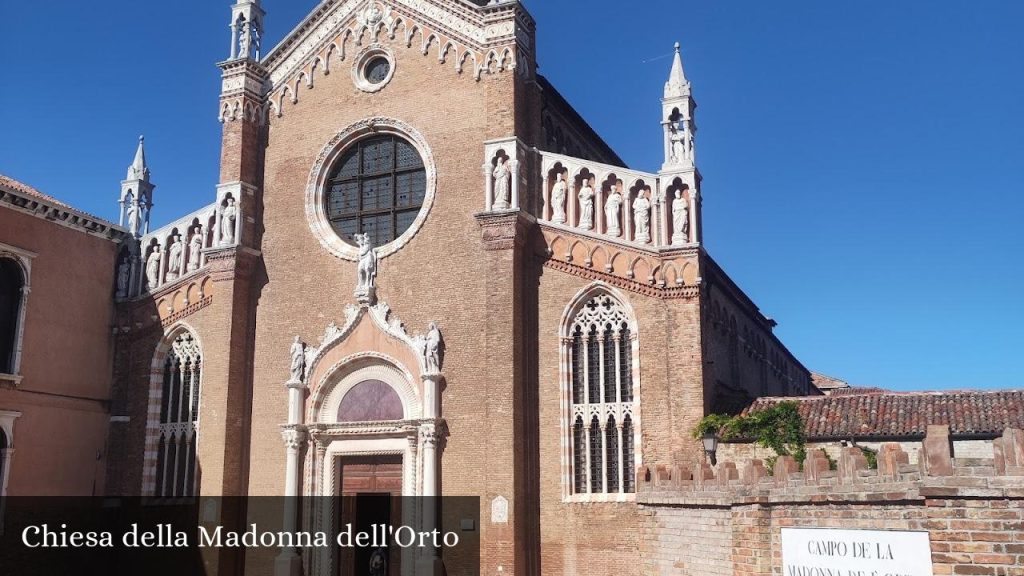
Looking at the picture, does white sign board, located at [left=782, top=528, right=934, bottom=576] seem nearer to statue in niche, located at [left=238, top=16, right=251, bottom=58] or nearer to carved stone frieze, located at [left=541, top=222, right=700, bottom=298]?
carved stone frieze, located at [left=541, top=222, right=700, bottom=298]

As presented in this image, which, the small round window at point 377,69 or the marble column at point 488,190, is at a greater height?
the small round window at point 377,69

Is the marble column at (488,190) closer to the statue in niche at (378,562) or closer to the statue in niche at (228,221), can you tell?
the statue in niche at (228,221)

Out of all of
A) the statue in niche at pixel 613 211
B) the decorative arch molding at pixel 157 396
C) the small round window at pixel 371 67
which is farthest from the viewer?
the decorative arch molding at pixel 157 396

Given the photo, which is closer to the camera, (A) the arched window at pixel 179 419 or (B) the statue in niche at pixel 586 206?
(B) the statue in niche at pixel 586 206

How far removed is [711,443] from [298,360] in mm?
9023

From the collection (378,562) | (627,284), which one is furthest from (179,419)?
(627,284)

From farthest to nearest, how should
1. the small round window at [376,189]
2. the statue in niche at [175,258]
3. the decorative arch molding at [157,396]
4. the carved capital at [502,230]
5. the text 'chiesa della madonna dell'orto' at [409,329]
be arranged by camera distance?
1. the statue in niche at [175,258]
2. the decorative arch molding at [157,396]
3. the small round window at [376,189]
4. the carved capital at [502,230]
5. the text 'chiesa della madonna dell'orto' at [409,329]

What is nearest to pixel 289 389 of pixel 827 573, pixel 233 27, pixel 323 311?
pixel 323 311

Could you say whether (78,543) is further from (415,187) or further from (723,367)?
(723,367)

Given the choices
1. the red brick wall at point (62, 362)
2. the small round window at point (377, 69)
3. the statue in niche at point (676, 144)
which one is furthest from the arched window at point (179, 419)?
the statue in niche at point (676, 144)

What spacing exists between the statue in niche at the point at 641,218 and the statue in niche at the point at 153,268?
11963 millimetres

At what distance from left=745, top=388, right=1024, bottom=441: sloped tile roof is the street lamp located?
1.07m

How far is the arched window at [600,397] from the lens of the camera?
60.1ft

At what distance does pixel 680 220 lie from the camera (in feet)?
61.1
